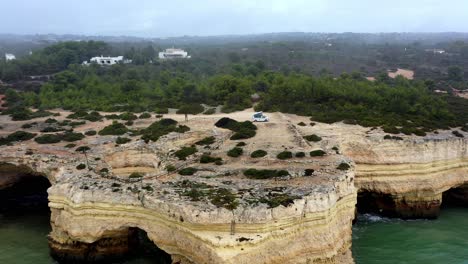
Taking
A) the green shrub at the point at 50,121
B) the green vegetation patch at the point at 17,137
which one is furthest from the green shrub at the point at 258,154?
the green shrub at the point at 50,121

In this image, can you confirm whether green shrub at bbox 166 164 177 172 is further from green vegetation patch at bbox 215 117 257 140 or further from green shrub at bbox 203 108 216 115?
green shrub at bbox 203 108 216 115

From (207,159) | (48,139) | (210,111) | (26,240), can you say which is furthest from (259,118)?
(26,240)

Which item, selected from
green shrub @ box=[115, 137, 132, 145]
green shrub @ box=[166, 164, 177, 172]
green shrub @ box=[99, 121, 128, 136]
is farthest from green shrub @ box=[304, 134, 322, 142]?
green shrub @ box=[99, 121, 128, 136]

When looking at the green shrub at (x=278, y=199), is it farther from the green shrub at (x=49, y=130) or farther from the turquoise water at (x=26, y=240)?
the green shrub at (x=49, y=130)

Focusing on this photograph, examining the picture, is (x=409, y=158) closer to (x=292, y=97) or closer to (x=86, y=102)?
(x=292, y=97)

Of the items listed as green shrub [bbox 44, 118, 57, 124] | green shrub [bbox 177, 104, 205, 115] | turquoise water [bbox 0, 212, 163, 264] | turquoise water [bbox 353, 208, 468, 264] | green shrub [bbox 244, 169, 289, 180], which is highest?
green shrub [bbox 177, 104, 205, 115]

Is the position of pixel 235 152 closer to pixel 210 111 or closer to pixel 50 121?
pixel 210 111
